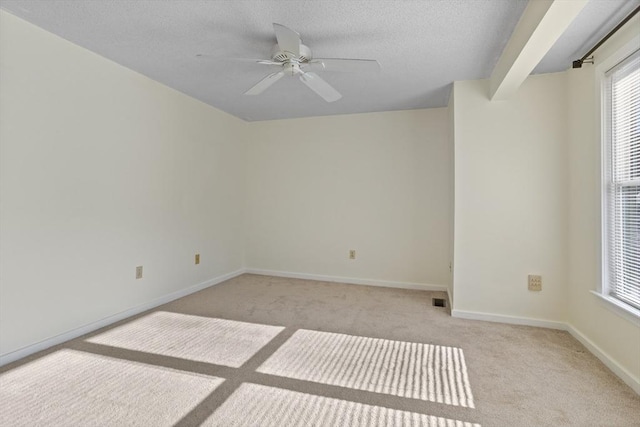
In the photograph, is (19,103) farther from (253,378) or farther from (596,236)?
(596,236)

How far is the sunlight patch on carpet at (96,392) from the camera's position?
1.47 meters

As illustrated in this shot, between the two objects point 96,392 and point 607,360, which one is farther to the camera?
point 607,360

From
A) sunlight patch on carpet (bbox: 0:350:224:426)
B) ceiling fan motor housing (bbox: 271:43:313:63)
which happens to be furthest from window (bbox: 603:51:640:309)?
sunlight patch on carpet (bbox: 0:350:224:426)

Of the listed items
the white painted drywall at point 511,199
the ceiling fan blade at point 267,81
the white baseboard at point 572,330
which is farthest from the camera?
the white painted drywall at point 511,199

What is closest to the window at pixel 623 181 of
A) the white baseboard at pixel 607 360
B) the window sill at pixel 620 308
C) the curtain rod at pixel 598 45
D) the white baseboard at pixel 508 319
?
the window sill at pixel 620 308

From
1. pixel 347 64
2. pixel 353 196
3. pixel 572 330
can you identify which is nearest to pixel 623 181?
pixel 572 330

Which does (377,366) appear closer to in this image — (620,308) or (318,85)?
(620,308)

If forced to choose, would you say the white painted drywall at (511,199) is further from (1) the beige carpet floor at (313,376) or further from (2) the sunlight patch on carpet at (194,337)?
(2) the sunlight patch on carpet at (194,337)

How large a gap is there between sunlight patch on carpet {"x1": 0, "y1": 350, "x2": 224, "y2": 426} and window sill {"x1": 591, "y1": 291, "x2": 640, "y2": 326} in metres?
2.40

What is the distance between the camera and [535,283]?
2.67 m

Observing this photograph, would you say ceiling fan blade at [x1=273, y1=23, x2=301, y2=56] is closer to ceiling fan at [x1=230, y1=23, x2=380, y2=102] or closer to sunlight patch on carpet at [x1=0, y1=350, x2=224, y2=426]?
ceiling fan at [x1=230, y1=23, x2=380, y2=102]

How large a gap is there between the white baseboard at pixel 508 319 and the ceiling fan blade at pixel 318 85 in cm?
223

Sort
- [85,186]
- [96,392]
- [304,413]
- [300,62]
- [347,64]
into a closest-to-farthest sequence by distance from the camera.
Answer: [304,413], [96,392], [347,64], [300,62], [85,186]

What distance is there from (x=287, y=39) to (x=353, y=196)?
2.48 meters
